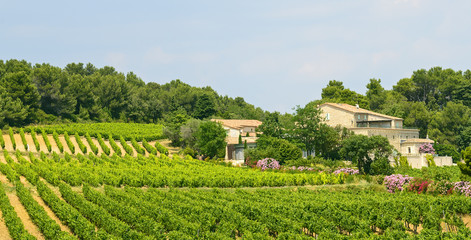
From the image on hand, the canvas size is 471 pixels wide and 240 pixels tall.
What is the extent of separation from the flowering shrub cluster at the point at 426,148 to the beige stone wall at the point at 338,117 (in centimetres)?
971

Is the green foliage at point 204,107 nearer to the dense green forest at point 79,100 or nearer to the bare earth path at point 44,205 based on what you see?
the dense green forest at point 79,100

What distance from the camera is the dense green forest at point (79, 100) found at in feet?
231

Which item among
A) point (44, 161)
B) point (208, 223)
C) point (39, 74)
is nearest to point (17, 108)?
point (39, 74)

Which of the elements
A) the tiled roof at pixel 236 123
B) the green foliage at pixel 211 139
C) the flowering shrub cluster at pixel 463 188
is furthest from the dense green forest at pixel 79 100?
the flowering shrub cluster at pixel 463 188

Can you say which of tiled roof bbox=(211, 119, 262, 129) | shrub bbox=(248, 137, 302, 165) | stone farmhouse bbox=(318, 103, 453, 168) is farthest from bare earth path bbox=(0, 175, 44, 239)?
stone farmhouse bbox=(318, 103, 453, 168)

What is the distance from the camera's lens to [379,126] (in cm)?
6644

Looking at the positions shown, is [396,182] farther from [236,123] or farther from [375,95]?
[375,95]

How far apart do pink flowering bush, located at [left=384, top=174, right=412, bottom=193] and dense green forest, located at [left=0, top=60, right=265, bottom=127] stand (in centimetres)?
5102

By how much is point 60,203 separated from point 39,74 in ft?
191

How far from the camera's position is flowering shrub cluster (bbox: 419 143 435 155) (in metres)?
59.7

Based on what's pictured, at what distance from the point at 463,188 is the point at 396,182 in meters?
4.71

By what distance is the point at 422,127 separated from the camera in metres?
81.6

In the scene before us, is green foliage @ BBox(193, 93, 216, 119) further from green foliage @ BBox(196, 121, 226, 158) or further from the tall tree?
the tall tree

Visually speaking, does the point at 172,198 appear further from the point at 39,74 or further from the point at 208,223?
the point at 39,74
